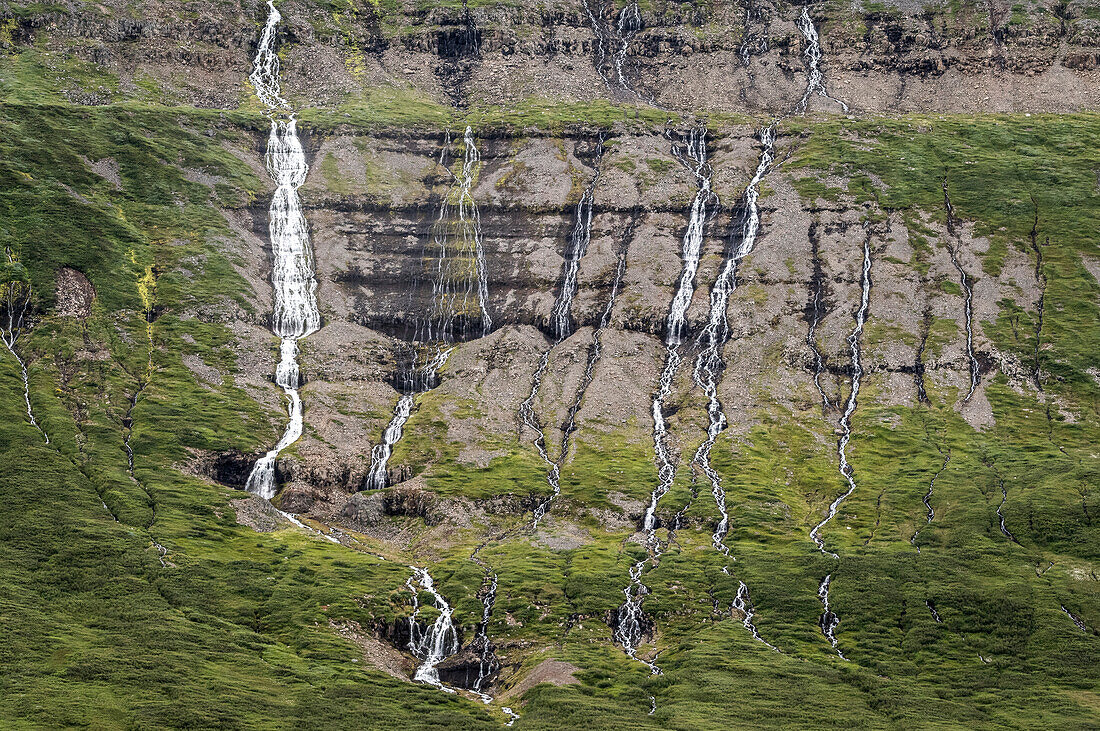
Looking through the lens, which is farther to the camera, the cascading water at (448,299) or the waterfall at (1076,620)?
the cascading water at (448,299)

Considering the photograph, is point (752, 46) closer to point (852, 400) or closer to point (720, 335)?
point (720, 335)

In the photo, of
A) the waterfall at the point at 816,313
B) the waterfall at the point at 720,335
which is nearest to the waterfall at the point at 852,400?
the waterfall at the point at 816,313

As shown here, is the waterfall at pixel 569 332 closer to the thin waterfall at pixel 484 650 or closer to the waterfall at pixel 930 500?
the thin waterfall at pixel 484 650

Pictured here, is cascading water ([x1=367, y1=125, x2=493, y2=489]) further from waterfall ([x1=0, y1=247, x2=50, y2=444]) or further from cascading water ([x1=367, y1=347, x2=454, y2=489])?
waterfall ([x1=0, y1=247, x2=50, y2=444])

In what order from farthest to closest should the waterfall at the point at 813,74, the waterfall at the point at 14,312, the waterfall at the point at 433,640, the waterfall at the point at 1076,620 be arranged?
the waterfall at the point at 813,74 → the waterfall at the point at 14,312 → the waterfall at the point at 433,640 → the waterfall at the point at 1076,620

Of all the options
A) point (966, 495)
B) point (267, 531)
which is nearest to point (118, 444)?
point (267, 531)

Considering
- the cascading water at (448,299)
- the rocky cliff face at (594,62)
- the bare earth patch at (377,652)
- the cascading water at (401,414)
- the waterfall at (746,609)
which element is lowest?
the bare earth patch at (377,652)

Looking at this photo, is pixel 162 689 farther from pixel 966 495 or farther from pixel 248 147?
pixel 248 147
